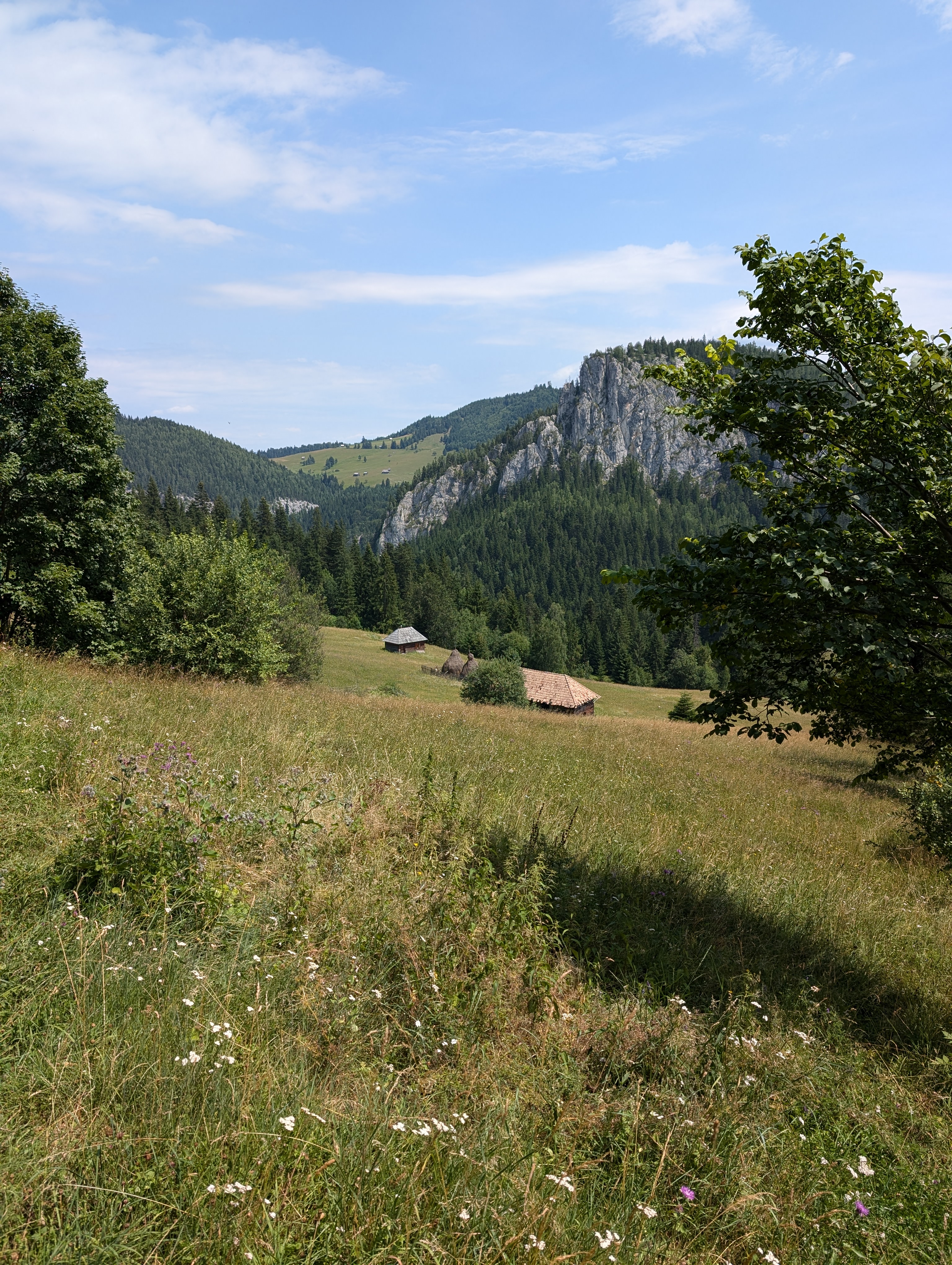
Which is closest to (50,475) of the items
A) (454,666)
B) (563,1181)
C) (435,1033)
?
(435,1033)

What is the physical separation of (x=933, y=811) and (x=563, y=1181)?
9.44 metres

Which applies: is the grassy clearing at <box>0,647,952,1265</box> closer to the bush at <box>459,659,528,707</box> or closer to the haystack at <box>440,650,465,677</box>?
the bush at <box>459,659,528,707</box>

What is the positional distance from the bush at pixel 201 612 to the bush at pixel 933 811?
51.8 ft

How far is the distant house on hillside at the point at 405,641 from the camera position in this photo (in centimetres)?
9319

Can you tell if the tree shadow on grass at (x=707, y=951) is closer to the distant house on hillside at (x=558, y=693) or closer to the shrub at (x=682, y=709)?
the shrub at (x=682, y=709)

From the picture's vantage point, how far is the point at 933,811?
9.41 m

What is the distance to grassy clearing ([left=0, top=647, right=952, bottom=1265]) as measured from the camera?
2471 mm

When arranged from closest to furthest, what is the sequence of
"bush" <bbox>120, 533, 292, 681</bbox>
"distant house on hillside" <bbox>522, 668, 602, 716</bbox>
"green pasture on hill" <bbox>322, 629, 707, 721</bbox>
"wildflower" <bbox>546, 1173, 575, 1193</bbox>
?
"wildflower" <bbox>546, 1173, 575, 1193</bbox> → "bush" <bbox>120, 533, 292, 681</bbox> → "green pasture on hill" <bbox>322, 629, 707, 721</bbox> → "distant house on hillside" <bbox>522, 668, 602, 716</bbox>

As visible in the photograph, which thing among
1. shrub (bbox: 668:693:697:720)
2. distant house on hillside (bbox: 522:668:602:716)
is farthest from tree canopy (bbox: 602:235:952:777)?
distant house on hillside (bbox: 522:668:602:716)

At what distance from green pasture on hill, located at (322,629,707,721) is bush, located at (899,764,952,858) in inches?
1436

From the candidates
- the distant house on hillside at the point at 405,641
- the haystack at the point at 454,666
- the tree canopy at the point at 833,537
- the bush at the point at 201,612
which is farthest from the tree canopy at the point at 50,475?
the distant house on hillside at the point at 405,641

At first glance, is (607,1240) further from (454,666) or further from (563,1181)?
(454,666)

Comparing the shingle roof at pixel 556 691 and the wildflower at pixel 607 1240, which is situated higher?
the wildflower at pixel 607 1240

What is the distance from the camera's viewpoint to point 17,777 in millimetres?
5824
